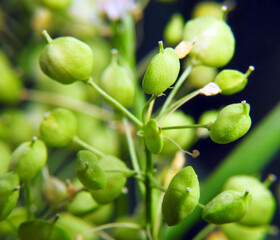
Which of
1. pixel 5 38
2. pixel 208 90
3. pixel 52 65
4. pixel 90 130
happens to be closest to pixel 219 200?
pixel 208 90

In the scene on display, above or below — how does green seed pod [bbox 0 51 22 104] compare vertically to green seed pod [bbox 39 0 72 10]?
below

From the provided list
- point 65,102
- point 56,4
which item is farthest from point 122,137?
point 56,4

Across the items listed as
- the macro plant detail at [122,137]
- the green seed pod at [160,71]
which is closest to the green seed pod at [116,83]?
the macro plant detail at [122,137]

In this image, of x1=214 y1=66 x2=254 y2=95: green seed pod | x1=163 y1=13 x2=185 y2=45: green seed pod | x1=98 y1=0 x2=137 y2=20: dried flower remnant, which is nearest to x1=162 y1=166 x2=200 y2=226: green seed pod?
x1=214 y1=66 x2=254 y2=95: green seed pod

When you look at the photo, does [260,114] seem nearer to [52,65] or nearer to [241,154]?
[241,154]

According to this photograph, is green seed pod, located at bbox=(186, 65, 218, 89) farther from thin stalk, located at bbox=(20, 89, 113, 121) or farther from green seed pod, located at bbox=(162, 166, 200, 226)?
green seed pod, located at bbox=(162, 166, 200, 226)

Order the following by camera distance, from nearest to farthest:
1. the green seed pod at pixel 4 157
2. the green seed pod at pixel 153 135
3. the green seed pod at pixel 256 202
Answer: the green seed pod at pixel 153 135, the green seed pod at pixel 256 202, the green seed pod at pixel 4 157

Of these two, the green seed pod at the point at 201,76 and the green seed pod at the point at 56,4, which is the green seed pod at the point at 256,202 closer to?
the green seed pod at the point at 201,76
